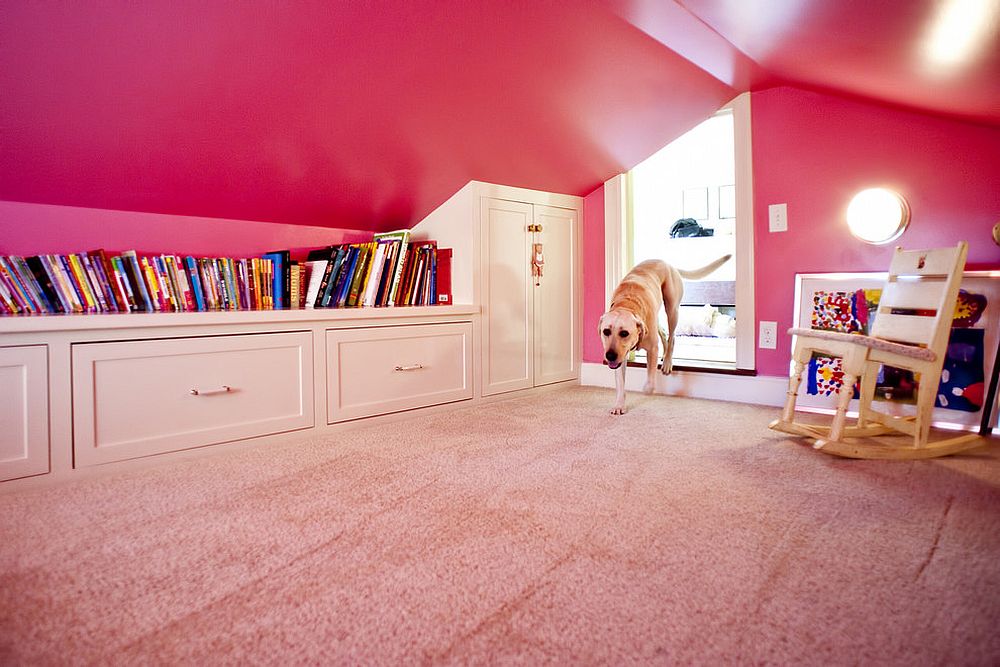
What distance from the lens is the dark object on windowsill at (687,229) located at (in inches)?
174

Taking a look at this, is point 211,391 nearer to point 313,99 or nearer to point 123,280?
point 123,280

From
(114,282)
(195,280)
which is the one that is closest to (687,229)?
(195,280)

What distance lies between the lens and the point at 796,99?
109 inches

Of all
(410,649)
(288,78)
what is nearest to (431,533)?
(410,649)

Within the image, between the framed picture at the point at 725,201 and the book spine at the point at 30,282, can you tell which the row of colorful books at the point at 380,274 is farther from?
the framed picture at the point at 725,201

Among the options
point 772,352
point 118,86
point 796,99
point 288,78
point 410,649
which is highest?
point 796,99

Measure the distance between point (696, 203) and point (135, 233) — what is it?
413cm

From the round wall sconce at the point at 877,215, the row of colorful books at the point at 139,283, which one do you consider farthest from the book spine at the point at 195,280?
the round wall sconce at the point at 877,215

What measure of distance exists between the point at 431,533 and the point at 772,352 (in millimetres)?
2309

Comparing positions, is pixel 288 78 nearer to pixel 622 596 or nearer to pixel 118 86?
pixel 118 86

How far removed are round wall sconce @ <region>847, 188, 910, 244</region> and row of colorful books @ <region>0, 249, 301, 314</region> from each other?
2.74 meters

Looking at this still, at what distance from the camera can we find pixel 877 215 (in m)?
2.56

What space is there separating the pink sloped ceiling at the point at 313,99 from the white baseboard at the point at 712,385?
1.43 metres

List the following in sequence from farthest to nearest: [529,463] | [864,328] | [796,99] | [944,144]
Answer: [796,99] < [864,328] < [944,144] < [529,463]
